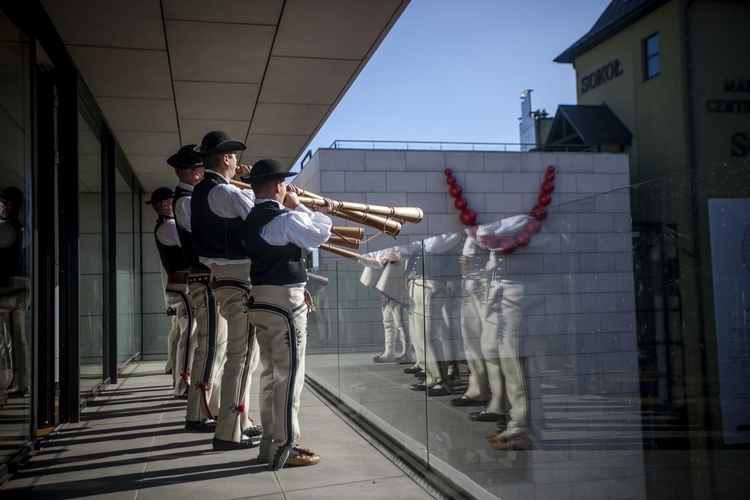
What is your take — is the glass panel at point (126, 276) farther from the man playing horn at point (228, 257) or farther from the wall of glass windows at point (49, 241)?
the man playing horn at point (228, 257)

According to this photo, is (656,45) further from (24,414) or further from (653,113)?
(24,414)

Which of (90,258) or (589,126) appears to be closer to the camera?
(90,258)

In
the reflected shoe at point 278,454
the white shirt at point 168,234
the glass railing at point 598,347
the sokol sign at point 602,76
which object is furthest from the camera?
the sokol sign at point 602,76

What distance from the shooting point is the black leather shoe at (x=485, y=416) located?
271 cm

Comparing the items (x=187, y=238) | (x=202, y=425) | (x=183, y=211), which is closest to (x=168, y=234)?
(x=187, y=238)

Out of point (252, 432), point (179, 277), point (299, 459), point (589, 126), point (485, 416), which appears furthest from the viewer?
point (589, 126)

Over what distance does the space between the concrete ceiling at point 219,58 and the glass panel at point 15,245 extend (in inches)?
22.4

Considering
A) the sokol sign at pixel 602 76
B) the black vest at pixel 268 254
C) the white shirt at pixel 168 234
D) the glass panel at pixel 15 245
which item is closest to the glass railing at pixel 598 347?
the black vest at pixel 268 254

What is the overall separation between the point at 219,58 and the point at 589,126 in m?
20.1

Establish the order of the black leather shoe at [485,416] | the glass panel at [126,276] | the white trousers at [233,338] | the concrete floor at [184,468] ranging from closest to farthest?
the black leather shoe at [485,416]
the concrete floor at [184,468]
the white trousers at [233,338]
the glass panel at [126,276]

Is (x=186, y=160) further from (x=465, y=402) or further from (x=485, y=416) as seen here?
(x=485, y=416)

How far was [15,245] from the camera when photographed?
3.60 metres

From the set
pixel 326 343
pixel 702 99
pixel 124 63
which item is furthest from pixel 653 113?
pixel 124 63

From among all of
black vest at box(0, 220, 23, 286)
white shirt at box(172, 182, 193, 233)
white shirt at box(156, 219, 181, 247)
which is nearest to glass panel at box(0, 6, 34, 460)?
black vest at box(0, 220, 23, 286)
